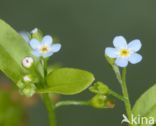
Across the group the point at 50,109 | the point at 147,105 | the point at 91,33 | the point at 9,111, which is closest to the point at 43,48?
the point at 50,109

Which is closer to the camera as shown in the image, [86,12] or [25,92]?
[25,92]

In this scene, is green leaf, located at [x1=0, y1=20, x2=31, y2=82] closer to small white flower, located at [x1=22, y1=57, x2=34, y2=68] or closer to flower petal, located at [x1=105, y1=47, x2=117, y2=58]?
small white flower, located at [x1=22, y1=57, x2=34, y2=68]

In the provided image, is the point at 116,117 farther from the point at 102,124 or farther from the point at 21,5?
the point at 21,5

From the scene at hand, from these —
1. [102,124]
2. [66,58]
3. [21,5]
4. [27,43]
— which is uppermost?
[21,5]

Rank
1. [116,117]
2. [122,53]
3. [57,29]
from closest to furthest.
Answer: [122,53] → [116,117] → [57,29]

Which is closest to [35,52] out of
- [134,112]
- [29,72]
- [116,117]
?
[29,72]

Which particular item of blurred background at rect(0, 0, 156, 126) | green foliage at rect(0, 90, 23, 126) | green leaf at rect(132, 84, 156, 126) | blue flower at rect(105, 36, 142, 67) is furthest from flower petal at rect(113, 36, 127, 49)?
blurred background at rect(0, 0, 156, 126)

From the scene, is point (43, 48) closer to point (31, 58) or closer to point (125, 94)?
point (31, 58)

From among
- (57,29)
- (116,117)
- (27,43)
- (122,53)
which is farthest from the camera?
(57,29)
